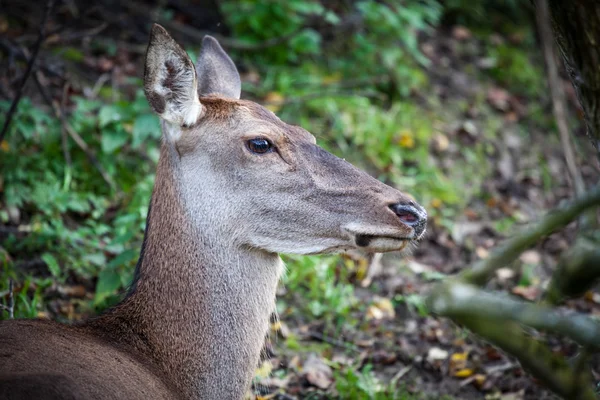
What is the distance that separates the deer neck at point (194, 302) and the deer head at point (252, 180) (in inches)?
3.2

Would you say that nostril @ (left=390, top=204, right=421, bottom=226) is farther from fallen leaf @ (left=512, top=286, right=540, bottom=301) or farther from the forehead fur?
fallen leaf @ (left=512, top=286, right=540, bottom=301)

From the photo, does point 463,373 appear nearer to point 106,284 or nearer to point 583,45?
point 106,284

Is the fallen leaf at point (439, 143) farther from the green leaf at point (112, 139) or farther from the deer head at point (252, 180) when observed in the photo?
Answer: the deer head at point (252, 180)

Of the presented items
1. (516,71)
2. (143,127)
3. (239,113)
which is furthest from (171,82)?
(516,71)

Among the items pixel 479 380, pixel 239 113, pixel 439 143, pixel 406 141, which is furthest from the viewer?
pixel 439 143

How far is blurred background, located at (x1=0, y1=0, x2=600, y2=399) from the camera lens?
17.4 feet

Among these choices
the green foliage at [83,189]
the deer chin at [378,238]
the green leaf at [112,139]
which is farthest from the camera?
the green leaf at [112,139]

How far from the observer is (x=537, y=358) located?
245cm

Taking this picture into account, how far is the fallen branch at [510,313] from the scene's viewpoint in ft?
7.46

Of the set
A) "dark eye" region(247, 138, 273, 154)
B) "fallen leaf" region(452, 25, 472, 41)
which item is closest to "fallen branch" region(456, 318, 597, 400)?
"dark eye" region(247, 138, 273, 154)

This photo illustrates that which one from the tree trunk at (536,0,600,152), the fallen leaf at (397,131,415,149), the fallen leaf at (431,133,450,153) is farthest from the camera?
the fallen leaf at (431,133,450,153)

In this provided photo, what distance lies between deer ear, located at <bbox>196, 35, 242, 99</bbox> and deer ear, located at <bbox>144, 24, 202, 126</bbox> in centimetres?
62

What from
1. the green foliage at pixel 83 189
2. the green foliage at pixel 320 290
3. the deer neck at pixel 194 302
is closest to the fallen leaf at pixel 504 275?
the green foliage at pixel 320 290

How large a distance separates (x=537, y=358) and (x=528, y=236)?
0.40 meters
